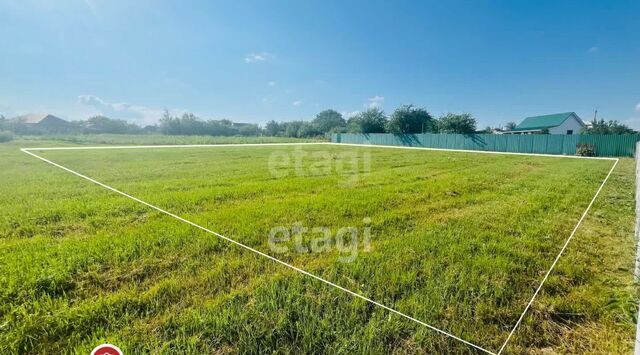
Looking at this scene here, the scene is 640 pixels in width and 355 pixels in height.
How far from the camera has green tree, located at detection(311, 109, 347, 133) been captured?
141ft

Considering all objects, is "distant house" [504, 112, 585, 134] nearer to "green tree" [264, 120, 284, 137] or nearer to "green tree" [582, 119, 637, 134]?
"green tree" [582, 119, 637, 134]

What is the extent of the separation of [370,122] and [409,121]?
4.61m

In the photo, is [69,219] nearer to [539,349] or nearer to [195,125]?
[539,349]

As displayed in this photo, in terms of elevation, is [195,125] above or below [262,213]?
above

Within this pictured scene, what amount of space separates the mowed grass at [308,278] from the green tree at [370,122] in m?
27.7

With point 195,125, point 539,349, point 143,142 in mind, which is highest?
point 195,125

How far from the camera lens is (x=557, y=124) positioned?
23625 mm

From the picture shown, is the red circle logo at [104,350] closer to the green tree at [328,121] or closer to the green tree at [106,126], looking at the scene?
the green tree at [106,126]

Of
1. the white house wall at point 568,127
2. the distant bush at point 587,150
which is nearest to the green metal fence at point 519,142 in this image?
the distant bush at point 587,150

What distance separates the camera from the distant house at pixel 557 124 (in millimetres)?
23703

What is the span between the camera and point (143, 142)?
945 centimetres

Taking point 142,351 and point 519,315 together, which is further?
point 519,315

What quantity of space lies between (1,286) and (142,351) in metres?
1.30

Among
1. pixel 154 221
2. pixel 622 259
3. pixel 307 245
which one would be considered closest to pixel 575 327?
pixel 622 259
